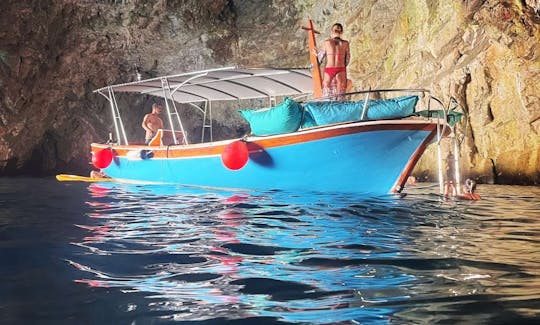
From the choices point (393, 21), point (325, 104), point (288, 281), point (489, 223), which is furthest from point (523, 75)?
point (288, 281)

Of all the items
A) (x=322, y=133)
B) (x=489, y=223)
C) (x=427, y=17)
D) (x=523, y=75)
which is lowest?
(x=489, y=223)

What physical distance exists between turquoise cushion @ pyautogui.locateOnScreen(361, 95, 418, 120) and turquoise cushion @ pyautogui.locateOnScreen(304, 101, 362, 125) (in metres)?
0.20

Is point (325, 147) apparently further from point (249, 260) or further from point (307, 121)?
point (249, 260)

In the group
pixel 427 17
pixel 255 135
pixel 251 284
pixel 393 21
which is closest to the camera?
Answer: pixel 251 284

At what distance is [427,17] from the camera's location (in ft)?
48.6

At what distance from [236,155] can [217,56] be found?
13072 millimetres

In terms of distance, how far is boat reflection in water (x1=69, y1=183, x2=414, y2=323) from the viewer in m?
2.46

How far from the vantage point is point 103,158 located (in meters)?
11.5

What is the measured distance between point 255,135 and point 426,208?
2.96m

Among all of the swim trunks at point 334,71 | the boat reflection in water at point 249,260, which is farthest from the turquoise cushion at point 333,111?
the boat reflection in water at point 249,260

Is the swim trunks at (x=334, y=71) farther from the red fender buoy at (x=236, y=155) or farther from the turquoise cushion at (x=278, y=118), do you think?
the red fender buoy at (x=236, y=155)

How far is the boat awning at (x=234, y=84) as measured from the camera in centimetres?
957

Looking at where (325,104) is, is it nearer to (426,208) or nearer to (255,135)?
(255,135)

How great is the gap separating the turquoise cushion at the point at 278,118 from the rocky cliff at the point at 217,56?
22.8 feet
